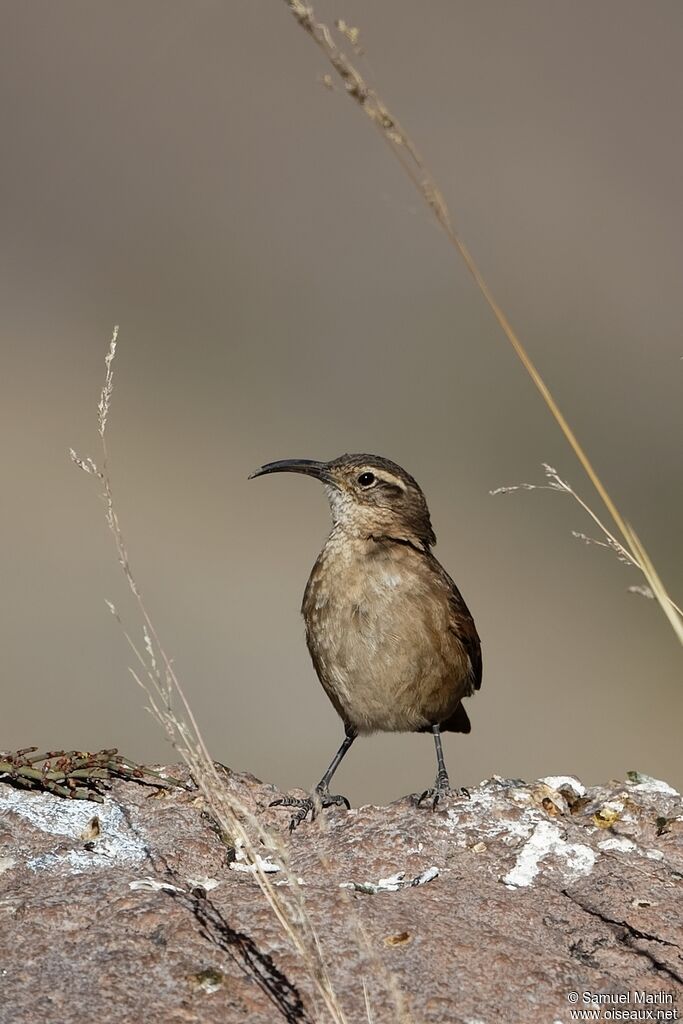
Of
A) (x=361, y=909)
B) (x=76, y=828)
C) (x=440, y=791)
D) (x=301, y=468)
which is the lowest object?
(x=361, y=909)

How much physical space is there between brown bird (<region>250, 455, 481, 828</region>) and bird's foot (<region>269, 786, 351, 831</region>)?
16 mm

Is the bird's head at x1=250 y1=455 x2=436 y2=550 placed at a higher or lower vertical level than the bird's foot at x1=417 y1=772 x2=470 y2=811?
higher

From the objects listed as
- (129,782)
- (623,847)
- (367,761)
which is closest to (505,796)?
(623,847)

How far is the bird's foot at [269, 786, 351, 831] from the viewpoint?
4.77m

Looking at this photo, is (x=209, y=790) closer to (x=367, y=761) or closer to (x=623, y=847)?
(x=623, y=847)

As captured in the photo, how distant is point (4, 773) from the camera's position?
4590mm

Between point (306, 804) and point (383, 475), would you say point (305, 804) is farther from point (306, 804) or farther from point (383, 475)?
point (383, 475)

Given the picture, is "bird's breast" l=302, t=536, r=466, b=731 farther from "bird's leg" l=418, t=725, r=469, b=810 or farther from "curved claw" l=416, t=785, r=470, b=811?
"curved claw" l=416, t=785, r=470, b=811

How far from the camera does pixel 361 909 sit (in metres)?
3.98

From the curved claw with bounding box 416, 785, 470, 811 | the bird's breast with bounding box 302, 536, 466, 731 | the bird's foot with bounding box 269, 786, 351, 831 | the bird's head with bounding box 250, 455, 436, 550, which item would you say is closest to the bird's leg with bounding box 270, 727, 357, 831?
the bird's foot with bounding box 269, 786, 351, 831

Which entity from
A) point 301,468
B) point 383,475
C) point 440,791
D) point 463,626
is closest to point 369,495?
point 383,475

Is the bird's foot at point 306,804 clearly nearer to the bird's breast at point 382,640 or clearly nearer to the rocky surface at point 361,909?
the rocky surface at point 361,909

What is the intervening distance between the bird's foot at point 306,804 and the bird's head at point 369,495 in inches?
50.7

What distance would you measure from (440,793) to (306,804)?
538 millimetres
